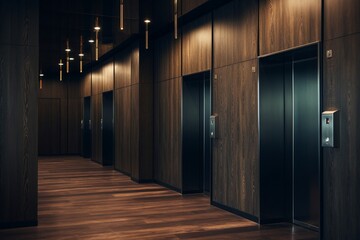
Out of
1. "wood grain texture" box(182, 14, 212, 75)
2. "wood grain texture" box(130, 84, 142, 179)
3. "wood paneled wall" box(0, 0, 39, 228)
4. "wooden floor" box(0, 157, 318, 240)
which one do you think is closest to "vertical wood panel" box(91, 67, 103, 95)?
"wood grain texture" box(130, 84, 142, 179)

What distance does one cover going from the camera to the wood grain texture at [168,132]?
9188mm

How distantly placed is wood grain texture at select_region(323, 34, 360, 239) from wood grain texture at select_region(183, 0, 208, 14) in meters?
2.90

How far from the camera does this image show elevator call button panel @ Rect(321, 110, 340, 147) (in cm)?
486

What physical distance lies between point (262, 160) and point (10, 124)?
11.9 feet

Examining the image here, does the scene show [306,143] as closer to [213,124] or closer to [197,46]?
[213,124]

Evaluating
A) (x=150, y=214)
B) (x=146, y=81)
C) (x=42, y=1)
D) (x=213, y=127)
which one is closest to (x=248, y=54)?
(x=213, y=127)

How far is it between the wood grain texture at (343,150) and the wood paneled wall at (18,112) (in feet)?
13.1

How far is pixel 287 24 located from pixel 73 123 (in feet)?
45.8

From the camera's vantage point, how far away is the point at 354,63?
15.4 feet

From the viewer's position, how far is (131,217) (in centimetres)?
688

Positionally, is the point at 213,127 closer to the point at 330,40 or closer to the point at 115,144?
the point at 330,40

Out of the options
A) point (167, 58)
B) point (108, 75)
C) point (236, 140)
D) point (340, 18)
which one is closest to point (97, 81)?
point (108, 75)

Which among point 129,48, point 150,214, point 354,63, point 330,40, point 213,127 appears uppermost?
point 129,48

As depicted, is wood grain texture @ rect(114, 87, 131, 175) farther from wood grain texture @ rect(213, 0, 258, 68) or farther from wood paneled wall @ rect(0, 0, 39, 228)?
wood paneled wall @ rect(0, 0, 39, 228)
